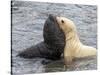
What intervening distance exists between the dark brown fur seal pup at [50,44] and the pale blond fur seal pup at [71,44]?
58 millimetres

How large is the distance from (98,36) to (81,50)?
31 cm

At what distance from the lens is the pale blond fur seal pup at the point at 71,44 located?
8.36ft

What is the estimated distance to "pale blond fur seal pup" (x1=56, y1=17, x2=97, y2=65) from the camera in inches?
100

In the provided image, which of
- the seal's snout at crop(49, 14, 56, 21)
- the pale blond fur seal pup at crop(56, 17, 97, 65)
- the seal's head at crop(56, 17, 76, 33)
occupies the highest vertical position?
the seal's snout at crop(49, 14, 56, 21)

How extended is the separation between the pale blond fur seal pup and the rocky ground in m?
0.05

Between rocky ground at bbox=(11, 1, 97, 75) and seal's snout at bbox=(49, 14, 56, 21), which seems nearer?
rocky ground at bbox=(11, 1, 97, 75)

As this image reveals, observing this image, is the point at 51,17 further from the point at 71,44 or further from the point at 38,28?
the point at 71,44

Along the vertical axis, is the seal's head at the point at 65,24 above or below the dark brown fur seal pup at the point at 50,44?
above

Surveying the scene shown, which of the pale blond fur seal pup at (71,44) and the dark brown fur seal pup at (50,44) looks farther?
the pale blond fur seal pup at (71,44)

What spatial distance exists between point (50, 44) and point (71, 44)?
0.88ft

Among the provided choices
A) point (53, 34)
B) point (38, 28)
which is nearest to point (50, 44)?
point (53, 34)

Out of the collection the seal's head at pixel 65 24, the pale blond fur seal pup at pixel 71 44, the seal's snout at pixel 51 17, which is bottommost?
the pale blond fur seal pup at pixel 71 44

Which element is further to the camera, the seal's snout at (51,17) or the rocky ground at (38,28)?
the seal's snout at (51,17)

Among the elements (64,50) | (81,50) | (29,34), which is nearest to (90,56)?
(81,50)
